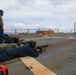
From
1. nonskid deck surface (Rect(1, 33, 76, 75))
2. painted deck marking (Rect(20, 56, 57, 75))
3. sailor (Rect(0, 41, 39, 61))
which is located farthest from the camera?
sailor (Rect(0, 41, 39, 61))

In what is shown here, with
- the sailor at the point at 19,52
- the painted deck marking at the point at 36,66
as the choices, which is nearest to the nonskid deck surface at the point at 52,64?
the painted deck marking at the point at 36,66

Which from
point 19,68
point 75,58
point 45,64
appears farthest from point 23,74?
point 75,58

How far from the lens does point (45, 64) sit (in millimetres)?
10312

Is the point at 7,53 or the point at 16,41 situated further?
the point at 16,41

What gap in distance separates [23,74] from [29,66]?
1.05 metres

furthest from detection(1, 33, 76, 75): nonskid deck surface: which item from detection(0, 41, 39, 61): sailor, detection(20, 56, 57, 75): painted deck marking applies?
detection(0, 41, 39, 61): sailor

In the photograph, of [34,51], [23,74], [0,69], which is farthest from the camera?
[34,51]

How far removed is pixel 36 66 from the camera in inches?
388

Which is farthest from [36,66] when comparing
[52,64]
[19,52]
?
[19,52]

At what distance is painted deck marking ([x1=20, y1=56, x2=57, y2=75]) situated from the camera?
8891mm

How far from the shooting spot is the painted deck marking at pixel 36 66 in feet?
29.2

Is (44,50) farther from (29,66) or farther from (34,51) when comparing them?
(29,66)

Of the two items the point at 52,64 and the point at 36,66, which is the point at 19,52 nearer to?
the point at 52,64

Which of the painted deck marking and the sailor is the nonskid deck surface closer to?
the painted deck marking
